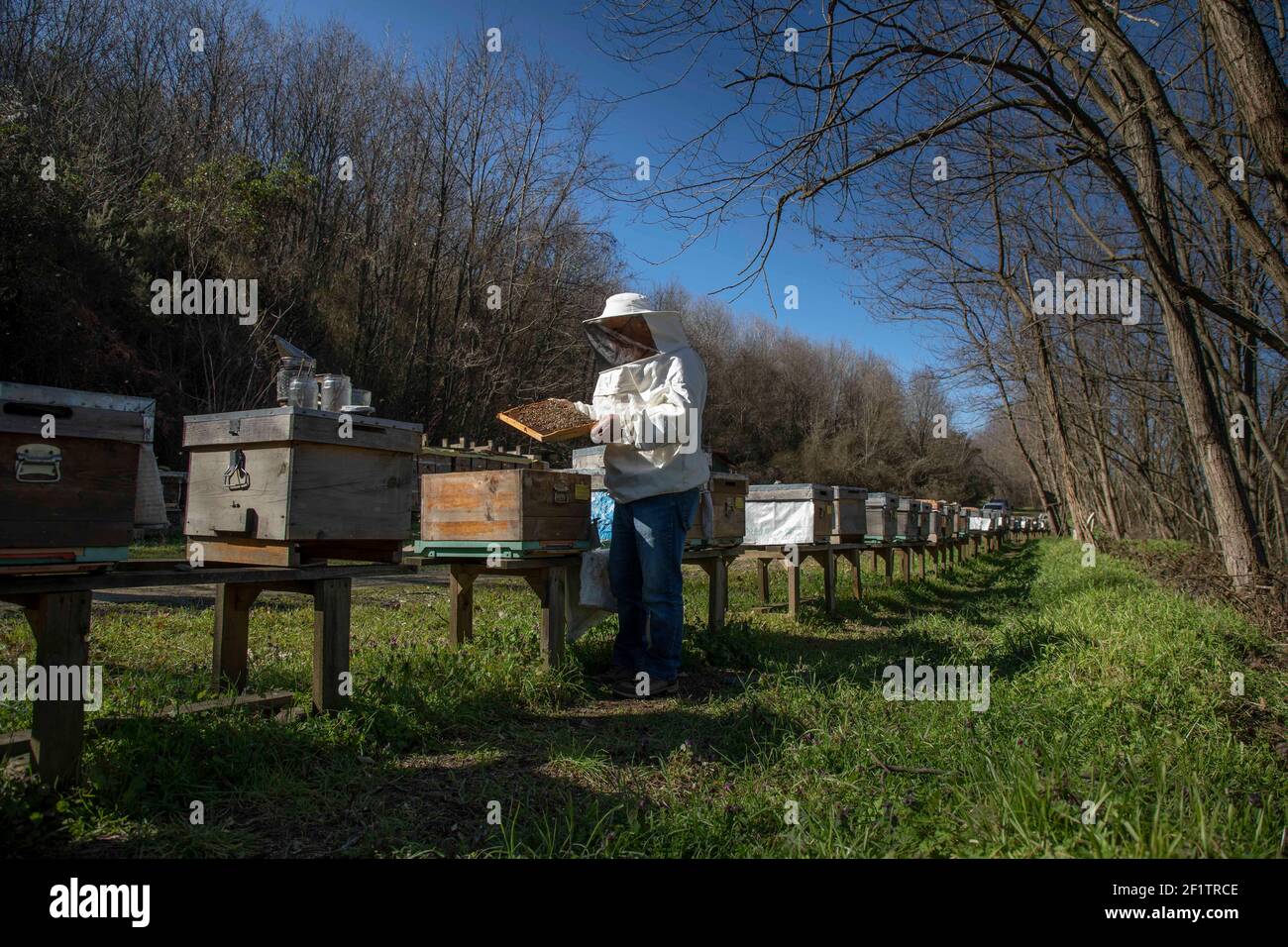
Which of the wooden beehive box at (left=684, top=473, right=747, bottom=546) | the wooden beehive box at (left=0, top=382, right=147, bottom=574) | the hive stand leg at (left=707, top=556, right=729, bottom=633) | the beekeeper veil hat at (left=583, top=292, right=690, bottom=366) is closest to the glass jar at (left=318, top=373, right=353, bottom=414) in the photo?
the wooden beehive box at (left=0, top=382, right=147, bottom=574)

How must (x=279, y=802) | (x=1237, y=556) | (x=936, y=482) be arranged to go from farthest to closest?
(x=936, y=482) → (x=1237, y=556) → (x=279, y=802)

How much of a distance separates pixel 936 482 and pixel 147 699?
154 feet

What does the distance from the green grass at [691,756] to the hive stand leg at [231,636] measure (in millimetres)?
120

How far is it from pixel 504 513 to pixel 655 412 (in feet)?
3.51

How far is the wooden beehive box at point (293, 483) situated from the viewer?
3.55 metres

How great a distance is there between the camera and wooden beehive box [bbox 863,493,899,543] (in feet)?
37.0

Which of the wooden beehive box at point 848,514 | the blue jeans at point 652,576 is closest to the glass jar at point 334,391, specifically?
the blue jeans at point 652,576

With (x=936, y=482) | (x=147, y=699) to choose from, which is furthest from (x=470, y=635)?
(x=936, y=482)

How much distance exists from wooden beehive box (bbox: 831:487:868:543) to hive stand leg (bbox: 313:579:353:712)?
22.2 feet

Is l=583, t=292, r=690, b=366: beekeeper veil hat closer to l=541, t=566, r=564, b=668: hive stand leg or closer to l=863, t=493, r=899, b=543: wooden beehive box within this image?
l=541, t=566, r=564, b=668: hive stand leg

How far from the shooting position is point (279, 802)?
3.06 m
